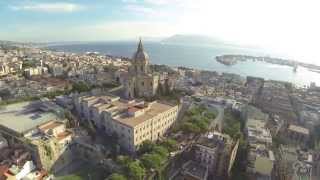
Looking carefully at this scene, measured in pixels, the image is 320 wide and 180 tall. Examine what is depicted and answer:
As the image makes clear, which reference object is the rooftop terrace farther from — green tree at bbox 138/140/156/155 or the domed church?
the domed church

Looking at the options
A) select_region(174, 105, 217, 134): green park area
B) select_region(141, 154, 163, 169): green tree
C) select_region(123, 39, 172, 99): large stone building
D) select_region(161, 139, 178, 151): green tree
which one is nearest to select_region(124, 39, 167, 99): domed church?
select_region(123, 39, 172, 99): large stone building

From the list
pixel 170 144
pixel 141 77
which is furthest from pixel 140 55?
pixel 170 144

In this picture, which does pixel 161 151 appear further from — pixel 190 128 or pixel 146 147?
pixel 190 128

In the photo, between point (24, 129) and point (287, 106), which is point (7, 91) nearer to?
point (24, 129)

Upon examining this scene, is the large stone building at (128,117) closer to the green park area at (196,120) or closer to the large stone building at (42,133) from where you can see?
the green park area at (196,120)

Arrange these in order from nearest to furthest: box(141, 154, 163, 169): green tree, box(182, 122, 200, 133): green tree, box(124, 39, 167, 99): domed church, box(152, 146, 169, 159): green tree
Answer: box(141, 154, 163, 169): green tree, box(152, 146, 169, 159): green tree, box(182, 122, 200, 133): green tree, box(124, 39, 167, 99): domed church

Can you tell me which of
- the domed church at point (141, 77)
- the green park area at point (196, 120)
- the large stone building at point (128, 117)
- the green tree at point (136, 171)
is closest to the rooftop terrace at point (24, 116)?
the large stone building at point (128, 117)
